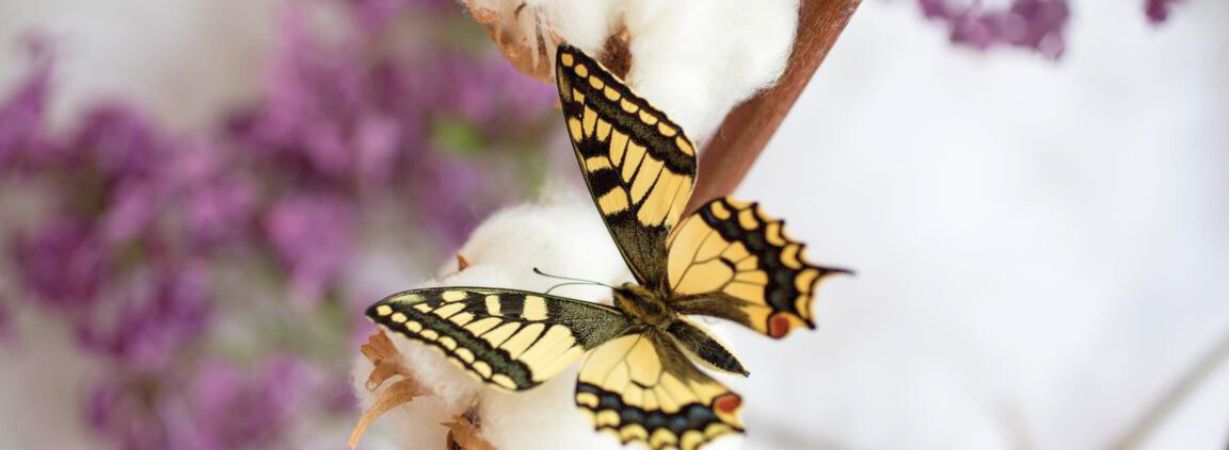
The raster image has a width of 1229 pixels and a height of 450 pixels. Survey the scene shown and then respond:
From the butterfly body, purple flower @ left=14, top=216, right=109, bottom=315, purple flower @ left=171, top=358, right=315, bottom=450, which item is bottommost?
the butterfly body

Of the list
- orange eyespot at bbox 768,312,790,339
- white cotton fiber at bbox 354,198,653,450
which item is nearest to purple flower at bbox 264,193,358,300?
white cotton fiber at bbox 354,198,653,450

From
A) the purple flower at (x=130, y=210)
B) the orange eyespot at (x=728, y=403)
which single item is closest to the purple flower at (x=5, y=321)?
the purple flower at (x=130, y=210)

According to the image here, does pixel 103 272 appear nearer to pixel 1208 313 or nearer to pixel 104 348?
pixel 104 348

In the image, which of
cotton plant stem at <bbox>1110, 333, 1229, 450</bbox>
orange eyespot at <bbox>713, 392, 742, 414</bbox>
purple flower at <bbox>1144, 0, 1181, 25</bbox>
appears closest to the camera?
orange eyespot at <bbox>713, 392, 742, 414</bbox>

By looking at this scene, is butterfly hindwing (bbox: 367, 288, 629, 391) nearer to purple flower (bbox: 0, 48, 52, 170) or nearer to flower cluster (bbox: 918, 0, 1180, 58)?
flower cluster (bbox: 918, 0, 1180, 58)

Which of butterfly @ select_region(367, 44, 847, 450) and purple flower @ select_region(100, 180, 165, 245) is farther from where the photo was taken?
purple flower @ select_region(100, 180, 165, 245)

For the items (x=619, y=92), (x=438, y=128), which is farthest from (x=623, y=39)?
(x=438, y=128)
